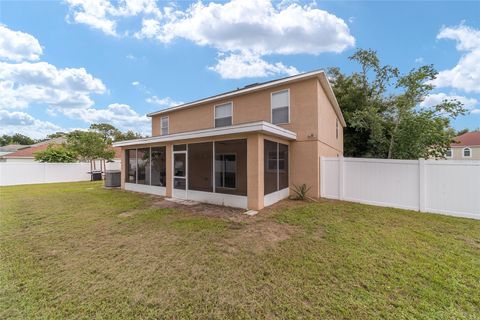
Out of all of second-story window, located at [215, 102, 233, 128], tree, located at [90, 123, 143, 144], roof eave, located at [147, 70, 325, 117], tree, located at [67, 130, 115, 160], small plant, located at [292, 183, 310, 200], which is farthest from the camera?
tree, located at [90, 123, 143, 144]

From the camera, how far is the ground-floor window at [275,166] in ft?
24.2

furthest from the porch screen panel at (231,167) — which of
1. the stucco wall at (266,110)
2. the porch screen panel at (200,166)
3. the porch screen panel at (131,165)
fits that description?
the porch screen panel at (131,165)

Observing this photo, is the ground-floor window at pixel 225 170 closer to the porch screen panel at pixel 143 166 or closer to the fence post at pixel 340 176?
the fence post at pixel 340 176

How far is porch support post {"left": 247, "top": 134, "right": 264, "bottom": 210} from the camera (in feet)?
22.4

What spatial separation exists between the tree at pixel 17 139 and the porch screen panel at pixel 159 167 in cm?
7353

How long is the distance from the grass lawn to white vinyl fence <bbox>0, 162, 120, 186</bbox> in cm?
1395

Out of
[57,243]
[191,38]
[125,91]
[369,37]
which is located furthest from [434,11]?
[125,91]

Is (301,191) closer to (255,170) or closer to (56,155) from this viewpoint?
(255,170)

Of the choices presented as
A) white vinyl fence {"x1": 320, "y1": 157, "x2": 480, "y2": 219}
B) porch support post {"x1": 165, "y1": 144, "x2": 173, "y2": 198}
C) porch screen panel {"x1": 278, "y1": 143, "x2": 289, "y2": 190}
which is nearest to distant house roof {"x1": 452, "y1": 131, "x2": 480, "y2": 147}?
white vinyl fence {"x1": 320, "y1": 157, "x2": 480, "y2": 219}

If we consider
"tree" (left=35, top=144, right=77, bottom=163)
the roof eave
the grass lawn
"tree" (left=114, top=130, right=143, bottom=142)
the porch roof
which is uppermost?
"tree" (left=114, top=130, right=143, bottom=142)

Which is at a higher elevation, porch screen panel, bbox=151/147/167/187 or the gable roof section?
the gable roof section

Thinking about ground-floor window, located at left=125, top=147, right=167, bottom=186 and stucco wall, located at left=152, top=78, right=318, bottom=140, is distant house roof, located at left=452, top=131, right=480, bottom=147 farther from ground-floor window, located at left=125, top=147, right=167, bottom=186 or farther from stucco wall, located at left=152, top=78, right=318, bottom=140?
ground-floor window, located at left=125, top=147, right=167, bottom=186

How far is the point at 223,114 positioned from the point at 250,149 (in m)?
4.77

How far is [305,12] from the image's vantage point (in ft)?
31.7
